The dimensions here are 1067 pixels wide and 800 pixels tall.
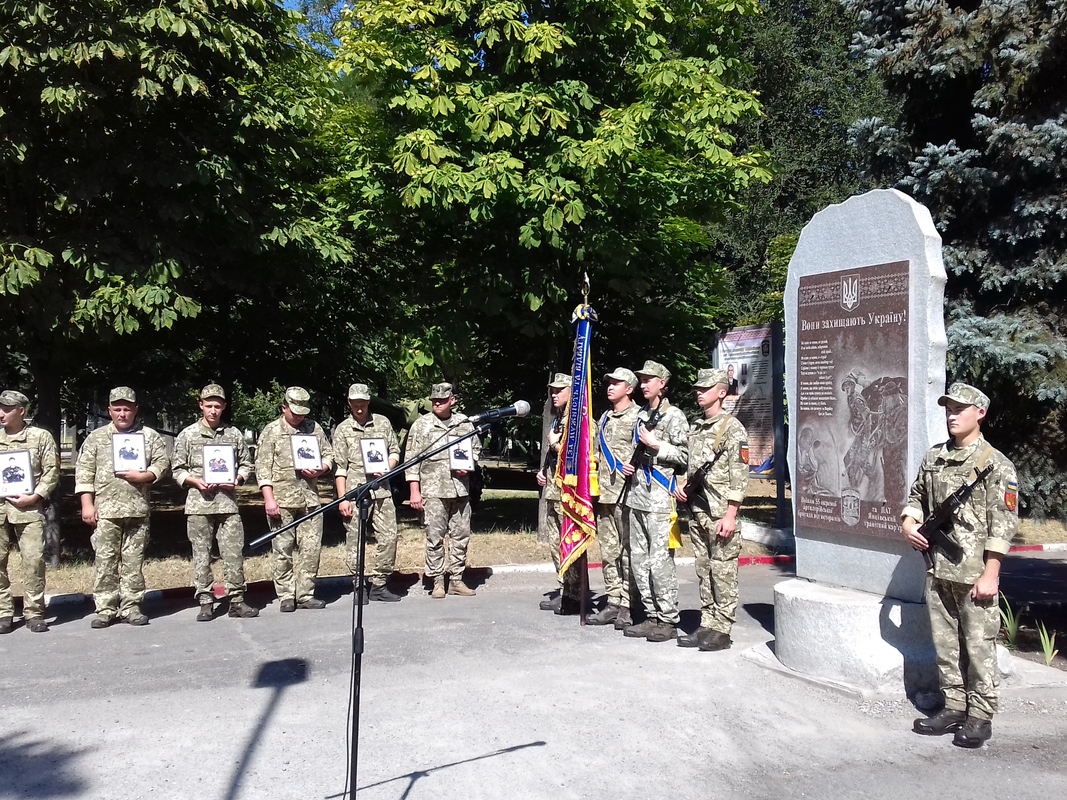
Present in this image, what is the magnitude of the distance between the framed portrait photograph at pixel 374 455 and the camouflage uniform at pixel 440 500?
0.90ft

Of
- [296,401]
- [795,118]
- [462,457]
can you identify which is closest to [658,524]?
[462,457]

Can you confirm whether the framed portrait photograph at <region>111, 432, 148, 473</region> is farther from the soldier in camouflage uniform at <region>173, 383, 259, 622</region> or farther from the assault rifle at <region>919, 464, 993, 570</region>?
the assault rifle at <region>919, 464, 993, 570</region>

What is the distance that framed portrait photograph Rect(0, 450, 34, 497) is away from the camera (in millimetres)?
7652

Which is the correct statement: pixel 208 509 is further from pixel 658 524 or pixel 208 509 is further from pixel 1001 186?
pixel 1001 186

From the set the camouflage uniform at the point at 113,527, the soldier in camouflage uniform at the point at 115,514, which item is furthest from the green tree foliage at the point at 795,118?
the camouflage uniform at the point at 113,527

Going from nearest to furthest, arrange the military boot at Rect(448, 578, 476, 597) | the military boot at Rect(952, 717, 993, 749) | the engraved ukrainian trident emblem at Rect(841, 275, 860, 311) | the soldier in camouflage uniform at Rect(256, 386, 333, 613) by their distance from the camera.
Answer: the military boot at Rect(952, 717, 993, 749) → the engraved ukrainian trident emblem at Rect(841, 275, 860, 311) → the soldier in camouflage uniform at Rect(256, 386, 333, 613) → the military boot at Rect(448, 578, 476, 597)

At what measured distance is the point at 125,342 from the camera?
40.6ft

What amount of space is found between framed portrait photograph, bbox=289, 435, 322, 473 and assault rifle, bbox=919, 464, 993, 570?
5471 mm

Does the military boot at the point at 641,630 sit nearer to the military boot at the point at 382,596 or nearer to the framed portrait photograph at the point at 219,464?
the military boot at the point at 382,596

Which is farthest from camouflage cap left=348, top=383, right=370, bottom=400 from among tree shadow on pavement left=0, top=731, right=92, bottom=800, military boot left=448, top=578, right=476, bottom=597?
tree shadow on pavement left=0, top=731, right=92, bottom=800

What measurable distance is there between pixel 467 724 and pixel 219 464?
402 centimetres

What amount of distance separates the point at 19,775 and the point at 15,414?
4143 mm

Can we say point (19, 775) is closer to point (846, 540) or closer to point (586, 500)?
point (586, 500)

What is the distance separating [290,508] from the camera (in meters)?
8.59
